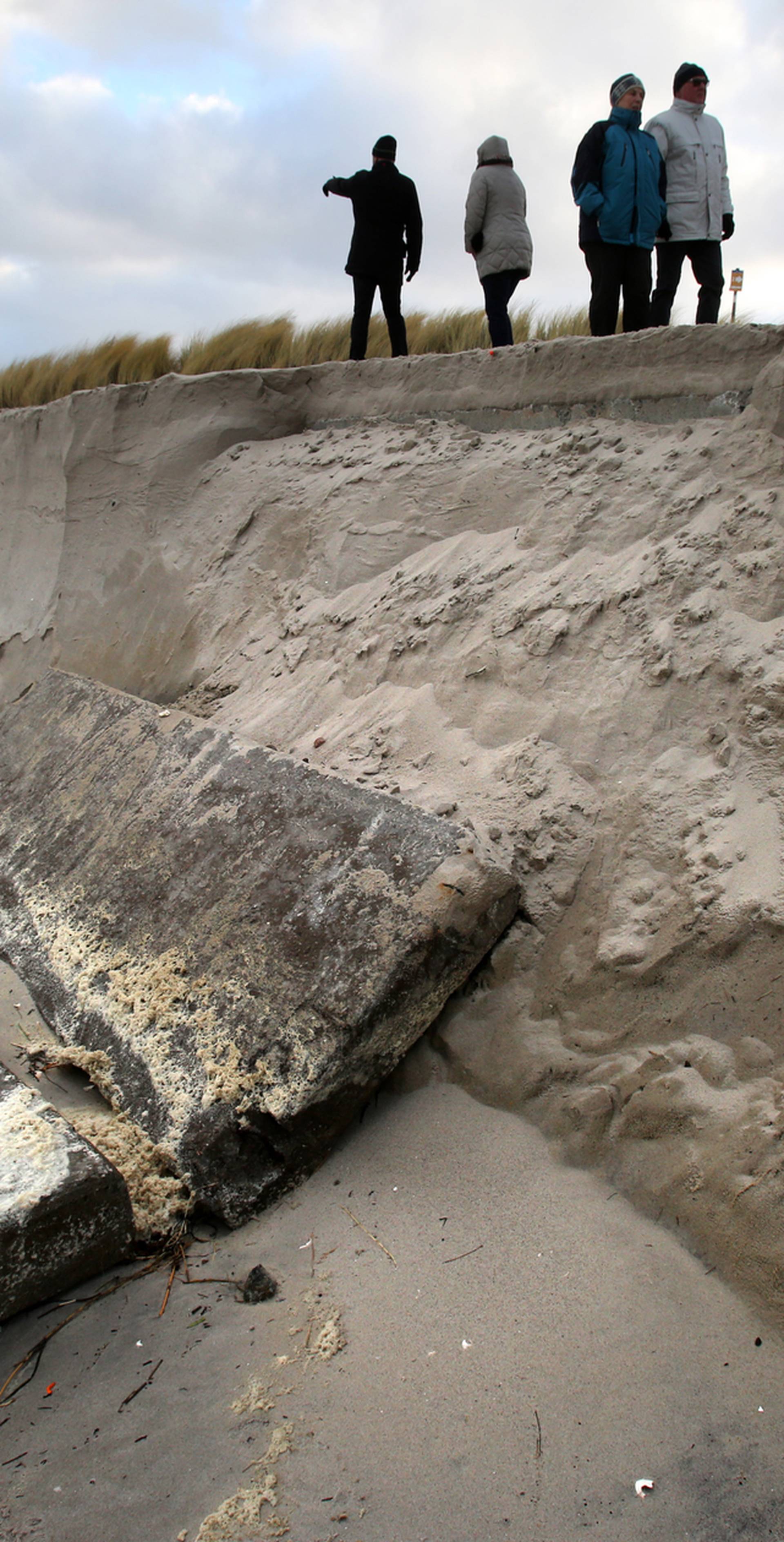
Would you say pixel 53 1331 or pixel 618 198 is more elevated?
pixel 618 198

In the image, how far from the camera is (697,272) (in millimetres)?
4406

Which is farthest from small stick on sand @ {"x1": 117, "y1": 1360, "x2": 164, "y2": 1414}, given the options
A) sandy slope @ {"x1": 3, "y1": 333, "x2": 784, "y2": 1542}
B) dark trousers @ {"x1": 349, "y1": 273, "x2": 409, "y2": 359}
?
dark trousers @ {"x1": 349, "y1": 273, "x2": 409, "y2": 359}

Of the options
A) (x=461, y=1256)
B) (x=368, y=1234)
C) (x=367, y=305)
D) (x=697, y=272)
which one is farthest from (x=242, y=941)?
(x=367, y=305)

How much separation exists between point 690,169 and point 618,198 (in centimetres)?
45

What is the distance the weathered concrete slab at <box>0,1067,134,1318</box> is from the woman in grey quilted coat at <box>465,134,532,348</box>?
4148 millimetres

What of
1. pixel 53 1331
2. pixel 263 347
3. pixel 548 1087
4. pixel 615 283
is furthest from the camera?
pixel 263 347

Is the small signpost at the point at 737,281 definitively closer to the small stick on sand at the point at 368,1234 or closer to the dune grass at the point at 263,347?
the dune grass at the point at 263,347

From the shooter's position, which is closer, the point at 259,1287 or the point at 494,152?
the point at 259,1287

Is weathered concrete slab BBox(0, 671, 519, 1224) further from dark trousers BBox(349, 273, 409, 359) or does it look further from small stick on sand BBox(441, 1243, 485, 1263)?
dark trousers BBox(349, 273, 409, 359)

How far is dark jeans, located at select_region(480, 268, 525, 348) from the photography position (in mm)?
4844

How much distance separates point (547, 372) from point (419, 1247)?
2.82 m

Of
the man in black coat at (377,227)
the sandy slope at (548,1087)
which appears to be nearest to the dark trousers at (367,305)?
the man in black coat at (377,227)

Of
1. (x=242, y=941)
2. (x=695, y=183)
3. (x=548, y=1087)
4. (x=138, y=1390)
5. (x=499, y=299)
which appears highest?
(x=695, y=183)

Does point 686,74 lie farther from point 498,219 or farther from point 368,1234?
point 368,1234
